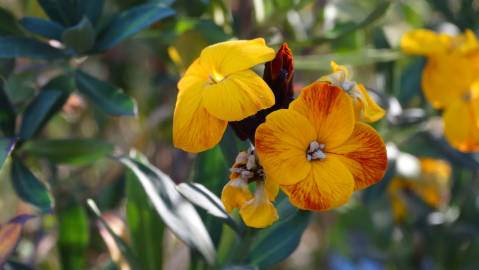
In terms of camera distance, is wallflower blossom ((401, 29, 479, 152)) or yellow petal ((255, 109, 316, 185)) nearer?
yellow petal ((255, 109, 316, 185))

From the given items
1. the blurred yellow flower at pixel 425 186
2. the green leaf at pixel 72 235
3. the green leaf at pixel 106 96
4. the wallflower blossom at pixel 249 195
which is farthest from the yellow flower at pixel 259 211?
the blurred yellow flower at pixel 425 186

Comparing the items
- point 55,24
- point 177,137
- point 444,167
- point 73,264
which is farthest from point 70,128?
point 177,137

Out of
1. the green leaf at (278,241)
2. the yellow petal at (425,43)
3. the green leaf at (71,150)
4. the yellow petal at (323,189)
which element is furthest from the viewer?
the yellow petal at (425,43)

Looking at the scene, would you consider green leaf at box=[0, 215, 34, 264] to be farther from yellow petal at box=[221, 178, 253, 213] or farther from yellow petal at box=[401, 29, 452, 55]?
yellow petal at box=[401, 29, 452, 55]

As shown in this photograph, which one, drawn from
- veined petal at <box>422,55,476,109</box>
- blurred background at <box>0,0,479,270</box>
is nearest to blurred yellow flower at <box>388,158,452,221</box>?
blurred background at <box>0,0,479,270</box>

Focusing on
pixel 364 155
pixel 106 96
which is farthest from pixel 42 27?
pixel 364 155

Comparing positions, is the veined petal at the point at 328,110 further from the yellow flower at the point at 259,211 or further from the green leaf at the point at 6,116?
the green leaf at the point at 6,116
